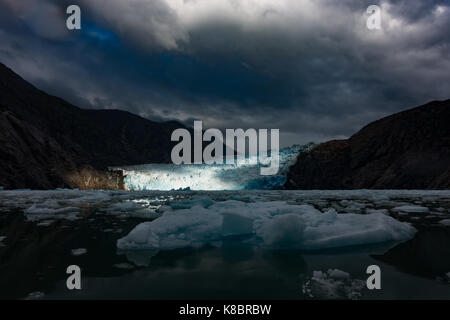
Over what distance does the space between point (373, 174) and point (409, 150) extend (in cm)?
612

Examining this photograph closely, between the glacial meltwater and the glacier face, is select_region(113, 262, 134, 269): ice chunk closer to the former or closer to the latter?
the glacial meltwater

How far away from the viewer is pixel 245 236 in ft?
18.5

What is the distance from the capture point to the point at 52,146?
38.2 metres

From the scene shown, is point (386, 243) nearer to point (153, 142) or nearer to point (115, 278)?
point (115, 278)

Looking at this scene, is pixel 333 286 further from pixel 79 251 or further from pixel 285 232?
pixel 79 251

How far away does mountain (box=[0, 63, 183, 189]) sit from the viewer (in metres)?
31.0

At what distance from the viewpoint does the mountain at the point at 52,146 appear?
31047 mm

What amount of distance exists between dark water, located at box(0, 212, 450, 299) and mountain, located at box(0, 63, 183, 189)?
104ft

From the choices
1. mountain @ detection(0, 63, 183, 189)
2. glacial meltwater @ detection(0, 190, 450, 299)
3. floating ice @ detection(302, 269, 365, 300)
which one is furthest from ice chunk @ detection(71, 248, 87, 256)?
mountain @ detection(0, 63, 183, 189)

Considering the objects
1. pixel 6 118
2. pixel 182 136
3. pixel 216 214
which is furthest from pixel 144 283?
pixel 182 136

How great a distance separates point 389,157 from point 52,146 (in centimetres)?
5246

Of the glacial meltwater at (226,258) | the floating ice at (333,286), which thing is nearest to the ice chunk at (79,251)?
the glacial meltwater at (226,258)

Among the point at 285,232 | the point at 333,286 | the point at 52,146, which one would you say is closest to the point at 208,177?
the point at 52,146

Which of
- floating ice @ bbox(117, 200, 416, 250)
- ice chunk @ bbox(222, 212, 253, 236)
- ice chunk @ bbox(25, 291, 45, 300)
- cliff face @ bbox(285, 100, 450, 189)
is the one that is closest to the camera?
ice chunk @ bbox(25, 291, 45, 300)
